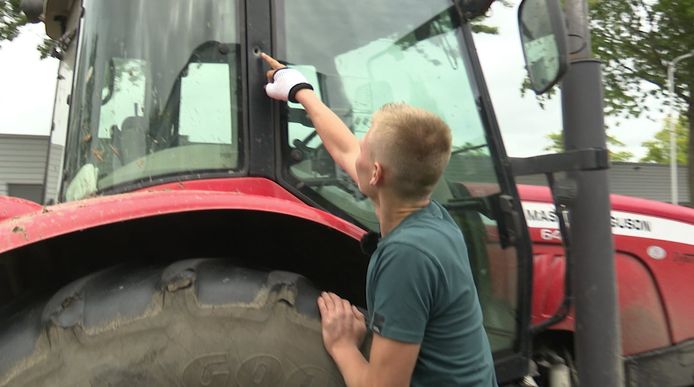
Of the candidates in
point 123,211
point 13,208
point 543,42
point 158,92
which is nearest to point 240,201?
point 123,211

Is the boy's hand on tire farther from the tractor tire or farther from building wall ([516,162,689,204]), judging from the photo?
building wall ([516,162,689,204])

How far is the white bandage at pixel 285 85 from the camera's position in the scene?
1.95 m

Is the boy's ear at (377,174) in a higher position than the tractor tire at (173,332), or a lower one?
higher

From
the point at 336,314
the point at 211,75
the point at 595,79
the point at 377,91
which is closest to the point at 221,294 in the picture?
the point at 336,314

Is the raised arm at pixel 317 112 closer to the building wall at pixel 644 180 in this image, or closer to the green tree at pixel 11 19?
the green tree at pixel 11 19

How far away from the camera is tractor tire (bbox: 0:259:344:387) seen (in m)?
1.49

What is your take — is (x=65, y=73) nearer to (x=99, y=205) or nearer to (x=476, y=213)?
(x=99, y=205)

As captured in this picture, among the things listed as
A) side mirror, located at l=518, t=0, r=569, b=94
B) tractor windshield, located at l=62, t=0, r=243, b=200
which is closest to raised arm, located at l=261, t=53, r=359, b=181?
tractor windshield, located at l=62, t=0, r=243, b=200

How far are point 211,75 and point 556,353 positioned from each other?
2.00m

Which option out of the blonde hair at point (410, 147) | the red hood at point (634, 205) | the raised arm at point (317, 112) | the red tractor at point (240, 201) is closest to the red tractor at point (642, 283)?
the red hood at point (634, 205)

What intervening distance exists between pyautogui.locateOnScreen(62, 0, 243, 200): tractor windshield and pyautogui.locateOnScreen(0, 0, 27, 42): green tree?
39.9 ft

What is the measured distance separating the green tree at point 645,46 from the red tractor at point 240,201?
50.5 feet

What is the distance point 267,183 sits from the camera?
2014mm

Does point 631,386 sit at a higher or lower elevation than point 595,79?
lower
